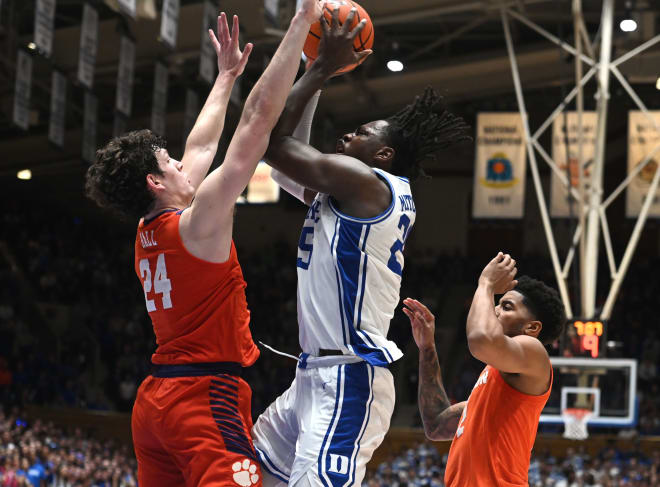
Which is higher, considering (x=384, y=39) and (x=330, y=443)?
(x=384, y=39)

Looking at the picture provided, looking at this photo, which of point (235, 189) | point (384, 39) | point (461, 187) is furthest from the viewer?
point (461, 187)

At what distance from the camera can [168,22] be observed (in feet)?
49.8

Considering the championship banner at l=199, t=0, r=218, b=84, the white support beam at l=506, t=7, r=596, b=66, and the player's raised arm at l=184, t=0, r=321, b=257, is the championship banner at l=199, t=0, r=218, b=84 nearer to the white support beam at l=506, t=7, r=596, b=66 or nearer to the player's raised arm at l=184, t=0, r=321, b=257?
the white support beam at l=506, t=7, r=596, b=66

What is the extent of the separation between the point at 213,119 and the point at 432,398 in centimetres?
174

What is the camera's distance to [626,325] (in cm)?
2361

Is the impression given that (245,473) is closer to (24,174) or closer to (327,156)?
(327,156)

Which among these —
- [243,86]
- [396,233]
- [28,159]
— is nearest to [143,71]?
[243,86]

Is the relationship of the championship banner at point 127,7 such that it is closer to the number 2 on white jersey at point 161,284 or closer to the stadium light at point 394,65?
the stadium light at point 394,65

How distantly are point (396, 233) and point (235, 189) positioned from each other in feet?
2.41

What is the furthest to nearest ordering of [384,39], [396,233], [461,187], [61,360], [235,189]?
[461,187]
[61,360]
[384,39]
[396,233]
[235,189]

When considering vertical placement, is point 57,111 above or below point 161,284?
above

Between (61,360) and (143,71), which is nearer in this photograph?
(143,71)

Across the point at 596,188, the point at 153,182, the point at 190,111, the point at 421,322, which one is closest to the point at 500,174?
the point at 596,188

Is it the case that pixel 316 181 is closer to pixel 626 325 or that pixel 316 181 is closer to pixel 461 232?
pixel 626 325
